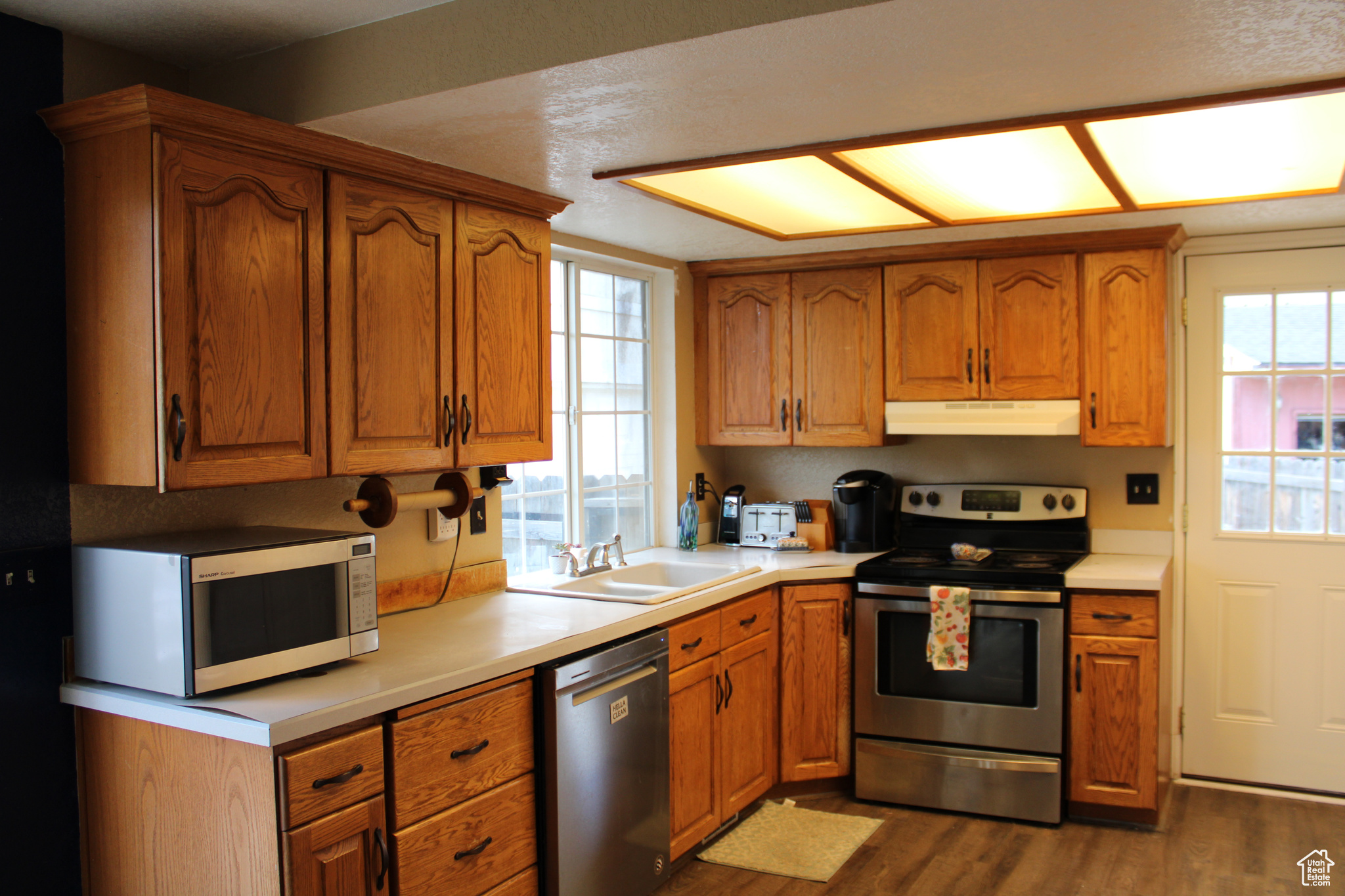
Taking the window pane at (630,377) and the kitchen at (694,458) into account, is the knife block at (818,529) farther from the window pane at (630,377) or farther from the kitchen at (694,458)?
the window pane at (630,377)

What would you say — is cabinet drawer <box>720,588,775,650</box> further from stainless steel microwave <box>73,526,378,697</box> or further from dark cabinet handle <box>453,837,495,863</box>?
stainless steel microwave <box>73,526,378,697</box>

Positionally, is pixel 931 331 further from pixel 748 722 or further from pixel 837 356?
pixel 748 722

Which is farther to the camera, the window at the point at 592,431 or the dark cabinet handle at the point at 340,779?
the window at the point at 592,431

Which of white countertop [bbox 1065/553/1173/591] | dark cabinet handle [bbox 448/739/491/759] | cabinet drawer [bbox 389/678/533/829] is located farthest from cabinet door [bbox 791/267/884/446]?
dark cabinet handle [bbox 448/739/491/759]

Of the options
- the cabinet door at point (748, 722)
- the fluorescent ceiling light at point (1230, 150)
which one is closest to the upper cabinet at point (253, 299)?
the cabinet door at point (748, 722)

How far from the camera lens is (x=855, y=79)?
1961 mm

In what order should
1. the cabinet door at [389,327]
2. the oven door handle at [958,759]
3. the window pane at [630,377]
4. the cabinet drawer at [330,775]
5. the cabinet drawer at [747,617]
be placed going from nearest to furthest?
the cabinet drawer at [330,775] < the cabinet door at [389,327] < the cabinet drawer at [747,617] < the oven door handle at [958,759] < the window pane at [630,377]

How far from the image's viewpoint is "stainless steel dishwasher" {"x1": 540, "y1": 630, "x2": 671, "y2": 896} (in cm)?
241

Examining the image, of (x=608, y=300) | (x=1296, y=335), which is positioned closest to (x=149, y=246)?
(x=608, y=300)

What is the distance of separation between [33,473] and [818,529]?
9.25ft

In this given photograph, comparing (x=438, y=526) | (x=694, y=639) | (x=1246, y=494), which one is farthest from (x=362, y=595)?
(x=1246, y=494)

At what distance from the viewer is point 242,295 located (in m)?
2.07

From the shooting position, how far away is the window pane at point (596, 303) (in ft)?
12.3

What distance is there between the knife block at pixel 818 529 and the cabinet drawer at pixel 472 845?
197cm
